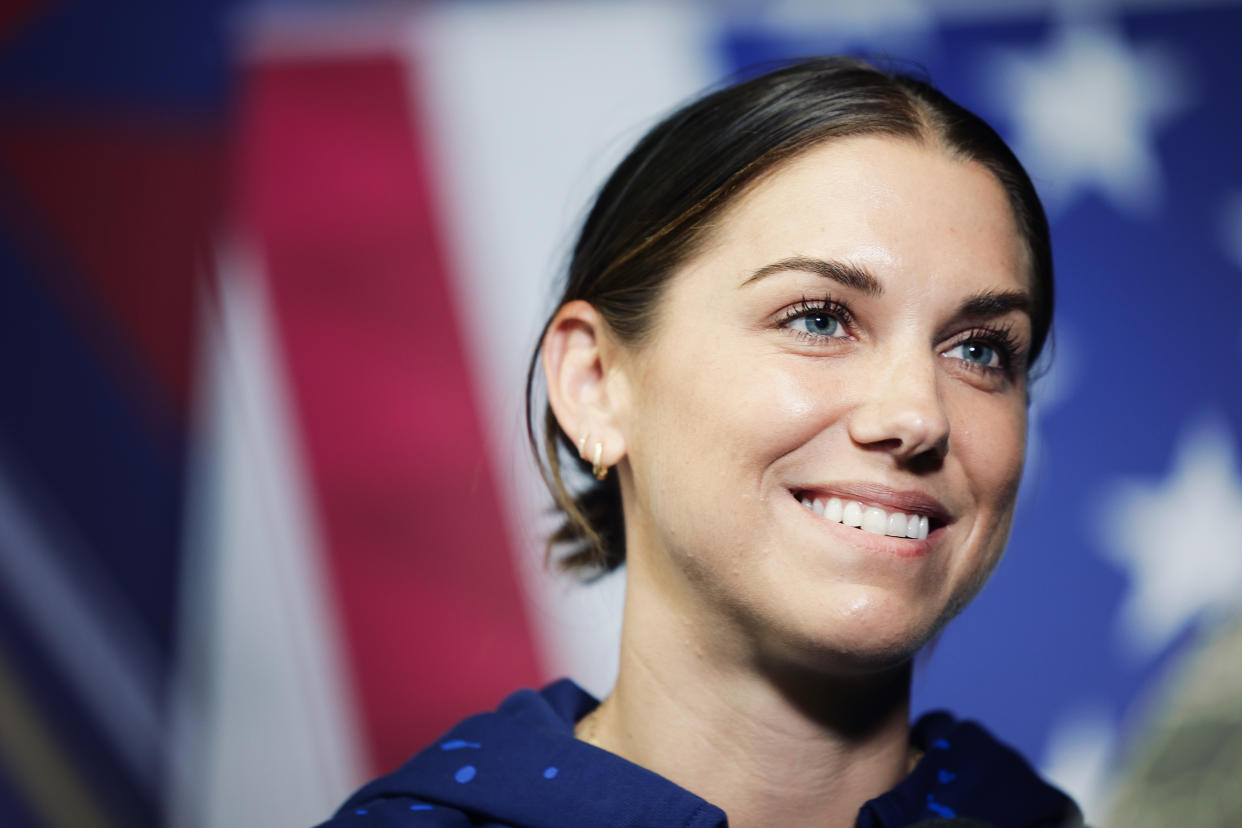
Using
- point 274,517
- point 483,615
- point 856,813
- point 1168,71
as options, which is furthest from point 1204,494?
point 274,517

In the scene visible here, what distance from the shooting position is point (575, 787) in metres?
1.13

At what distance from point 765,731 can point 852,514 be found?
22cm

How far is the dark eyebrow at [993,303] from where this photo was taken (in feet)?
3.59

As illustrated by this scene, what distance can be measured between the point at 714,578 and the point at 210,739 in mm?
1736

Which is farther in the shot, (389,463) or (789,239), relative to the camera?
(389,463)

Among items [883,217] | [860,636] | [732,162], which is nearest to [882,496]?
[860,636]

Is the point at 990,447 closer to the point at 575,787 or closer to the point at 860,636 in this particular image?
the point at 860,636

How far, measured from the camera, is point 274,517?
2.56 meters

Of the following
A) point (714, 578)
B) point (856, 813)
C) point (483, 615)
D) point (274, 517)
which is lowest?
point (483, 615)

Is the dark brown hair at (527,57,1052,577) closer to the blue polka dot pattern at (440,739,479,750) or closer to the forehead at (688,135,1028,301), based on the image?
the forehead at (688,135,1028,301)

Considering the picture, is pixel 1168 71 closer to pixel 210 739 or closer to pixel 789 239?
pixel 789 239

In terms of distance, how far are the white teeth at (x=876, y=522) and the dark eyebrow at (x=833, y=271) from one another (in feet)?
0.60

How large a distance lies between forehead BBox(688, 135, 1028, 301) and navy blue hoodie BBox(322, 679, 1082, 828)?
1.54 feet

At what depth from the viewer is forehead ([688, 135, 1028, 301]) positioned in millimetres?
1079
